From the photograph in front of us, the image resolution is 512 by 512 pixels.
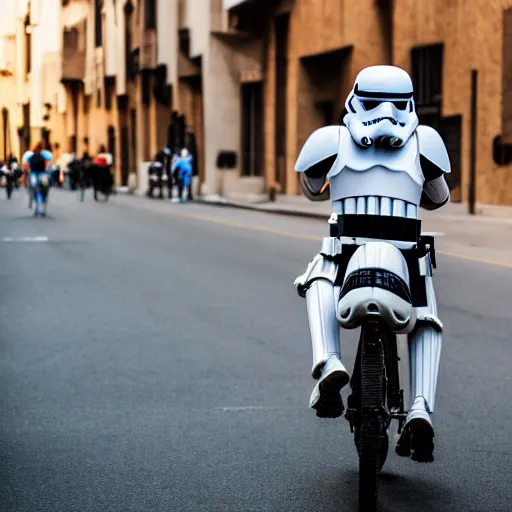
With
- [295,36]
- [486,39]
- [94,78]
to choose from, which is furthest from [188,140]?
[94,78]

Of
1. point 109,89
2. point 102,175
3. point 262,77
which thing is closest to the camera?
point 262,77

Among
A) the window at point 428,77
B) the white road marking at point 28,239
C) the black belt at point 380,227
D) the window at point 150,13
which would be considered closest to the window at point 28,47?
the window at point 150,13

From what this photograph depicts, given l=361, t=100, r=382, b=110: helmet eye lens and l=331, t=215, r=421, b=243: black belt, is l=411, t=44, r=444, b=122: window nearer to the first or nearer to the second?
l=361, t=100, r=382, b=110: helmet eye lens

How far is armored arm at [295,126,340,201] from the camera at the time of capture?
5383mm

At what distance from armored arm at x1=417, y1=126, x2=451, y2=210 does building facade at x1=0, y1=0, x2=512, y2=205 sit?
2195 cm

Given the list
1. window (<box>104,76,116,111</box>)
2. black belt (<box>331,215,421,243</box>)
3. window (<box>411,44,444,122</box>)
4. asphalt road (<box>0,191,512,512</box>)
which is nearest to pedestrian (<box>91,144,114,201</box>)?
window (<box>411,44,444,122</box>)

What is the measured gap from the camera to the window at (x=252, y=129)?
1770 inches

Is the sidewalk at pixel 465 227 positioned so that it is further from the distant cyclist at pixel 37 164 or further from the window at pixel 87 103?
the window at pixel 87 103

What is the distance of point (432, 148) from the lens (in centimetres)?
541

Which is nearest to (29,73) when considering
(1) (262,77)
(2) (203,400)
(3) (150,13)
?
(3) (150,13)

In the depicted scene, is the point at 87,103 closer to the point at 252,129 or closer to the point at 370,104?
the point at 252,129

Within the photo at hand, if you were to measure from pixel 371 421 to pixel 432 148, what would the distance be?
46.8 inches

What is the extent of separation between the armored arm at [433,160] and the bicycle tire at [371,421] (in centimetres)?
83

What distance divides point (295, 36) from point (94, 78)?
38761 mm
